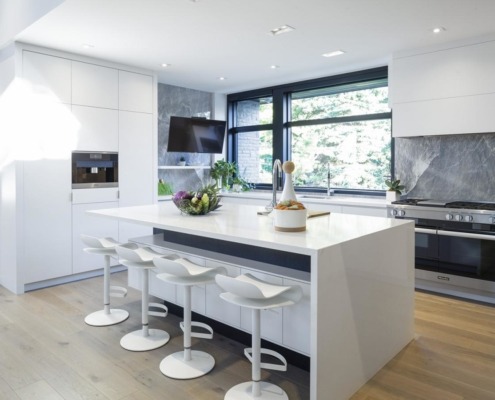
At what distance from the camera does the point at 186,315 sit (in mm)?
2502

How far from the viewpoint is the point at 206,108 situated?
21.0 ft

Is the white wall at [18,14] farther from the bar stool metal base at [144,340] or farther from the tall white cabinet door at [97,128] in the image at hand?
the bar stool metal base at [144,340]

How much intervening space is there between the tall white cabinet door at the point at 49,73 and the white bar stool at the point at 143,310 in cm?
214

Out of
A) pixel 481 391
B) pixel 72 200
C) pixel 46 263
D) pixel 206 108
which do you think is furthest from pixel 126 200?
pixel 481 391

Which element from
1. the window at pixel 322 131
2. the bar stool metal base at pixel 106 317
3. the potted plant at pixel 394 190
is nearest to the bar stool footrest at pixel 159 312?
the bar stool metal base at pixel 106 317

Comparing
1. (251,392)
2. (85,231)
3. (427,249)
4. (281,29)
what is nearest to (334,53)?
(281,29)

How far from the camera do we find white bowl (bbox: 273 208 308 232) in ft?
7.48

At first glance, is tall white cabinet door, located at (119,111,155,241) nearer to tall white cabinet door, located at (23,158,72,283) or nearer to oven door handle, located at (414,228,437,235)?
tall white cabinet door, located at (23,158,72,283)

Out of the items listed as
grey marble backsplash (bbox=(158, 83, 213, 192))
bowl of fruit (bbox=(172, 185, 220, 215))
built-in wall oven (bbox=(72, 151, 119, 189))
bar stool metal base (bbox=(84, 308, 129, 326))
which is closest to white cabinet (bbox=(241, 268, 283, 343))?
bowl of fruit (bbox=(172, 185, 220, 215))

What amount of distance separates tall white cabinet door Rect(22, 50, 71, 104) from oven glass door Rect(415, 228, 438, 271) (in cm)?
388

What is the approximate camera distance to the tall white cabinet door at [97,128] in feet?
14.1

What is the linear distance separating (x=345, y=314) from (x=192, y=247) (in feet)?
4.60

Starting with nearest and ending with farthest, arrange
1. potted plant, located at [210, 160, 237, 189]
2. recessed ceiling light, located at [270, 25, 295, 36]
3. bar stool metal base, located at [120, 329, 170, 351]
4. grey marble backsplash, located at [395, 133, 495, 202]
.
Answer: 1. bar stool metal base, located at [120, 329, 170, 351]
2. recessed ceiling light, located at [270, 25, 295, 36]
3. grey marble backsplash, located at [395, 133, 495, 202]
4. potted plant, located at [210, 160, 237, 189]

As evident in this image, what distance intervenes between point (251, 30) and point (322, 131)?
7.60 feet
